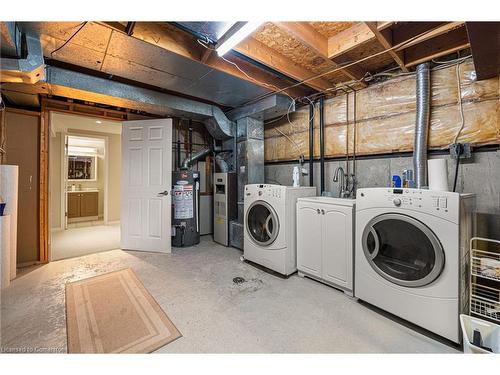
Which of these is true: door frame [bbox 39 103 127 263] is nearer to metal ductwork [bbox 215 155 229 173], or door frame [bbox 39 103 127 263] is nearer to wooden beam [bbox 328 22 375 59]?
metal ductwork [bbox 215 155 229 173]

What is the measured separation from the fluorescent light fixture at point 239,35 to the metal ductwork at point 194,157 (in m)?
2.46

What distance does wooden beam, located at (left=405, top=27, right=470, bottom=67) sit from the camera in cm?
180

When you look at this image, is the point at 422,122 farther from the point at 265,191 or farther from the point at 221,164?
the point at 221,164

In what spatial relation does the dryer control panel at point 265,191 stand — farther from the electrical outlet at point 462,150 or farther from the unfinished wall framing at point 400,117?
the electrical outlet at point 462,150

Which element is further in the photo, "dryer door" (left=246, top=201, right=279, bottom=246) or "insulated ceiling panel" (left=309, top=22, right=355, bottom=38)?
"dryer door" (left=246, top=201, right=279, bottom=246)

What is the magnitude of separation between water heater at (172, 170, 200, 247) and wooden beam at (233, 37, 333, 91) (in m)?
2.20

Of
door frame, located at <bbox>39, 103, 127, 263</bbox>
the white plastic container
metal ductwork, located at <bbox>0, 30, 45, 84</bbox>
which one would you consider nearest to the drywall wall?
door frame, located at <bbox>39, 103, 127, 263</bbox>

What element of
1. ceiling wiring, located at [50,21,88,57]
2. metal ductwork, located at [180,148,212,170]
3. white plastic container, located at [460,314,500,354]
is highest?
ceiling wiring, located at [50,21,88,57]

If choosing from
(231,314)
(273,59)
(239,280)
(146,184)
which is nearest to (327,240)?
(239,280)

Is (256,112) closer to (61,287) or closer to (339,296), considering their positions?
(339,296)

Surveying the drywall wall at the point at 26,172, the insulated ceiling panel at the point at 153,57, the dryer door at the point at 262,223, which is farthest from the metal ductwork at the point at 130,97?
the dryer door at the point at 262,223

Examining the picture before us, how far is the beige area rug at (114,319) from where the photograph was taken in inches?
56.6

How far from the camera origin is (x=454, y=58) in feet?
6.49
